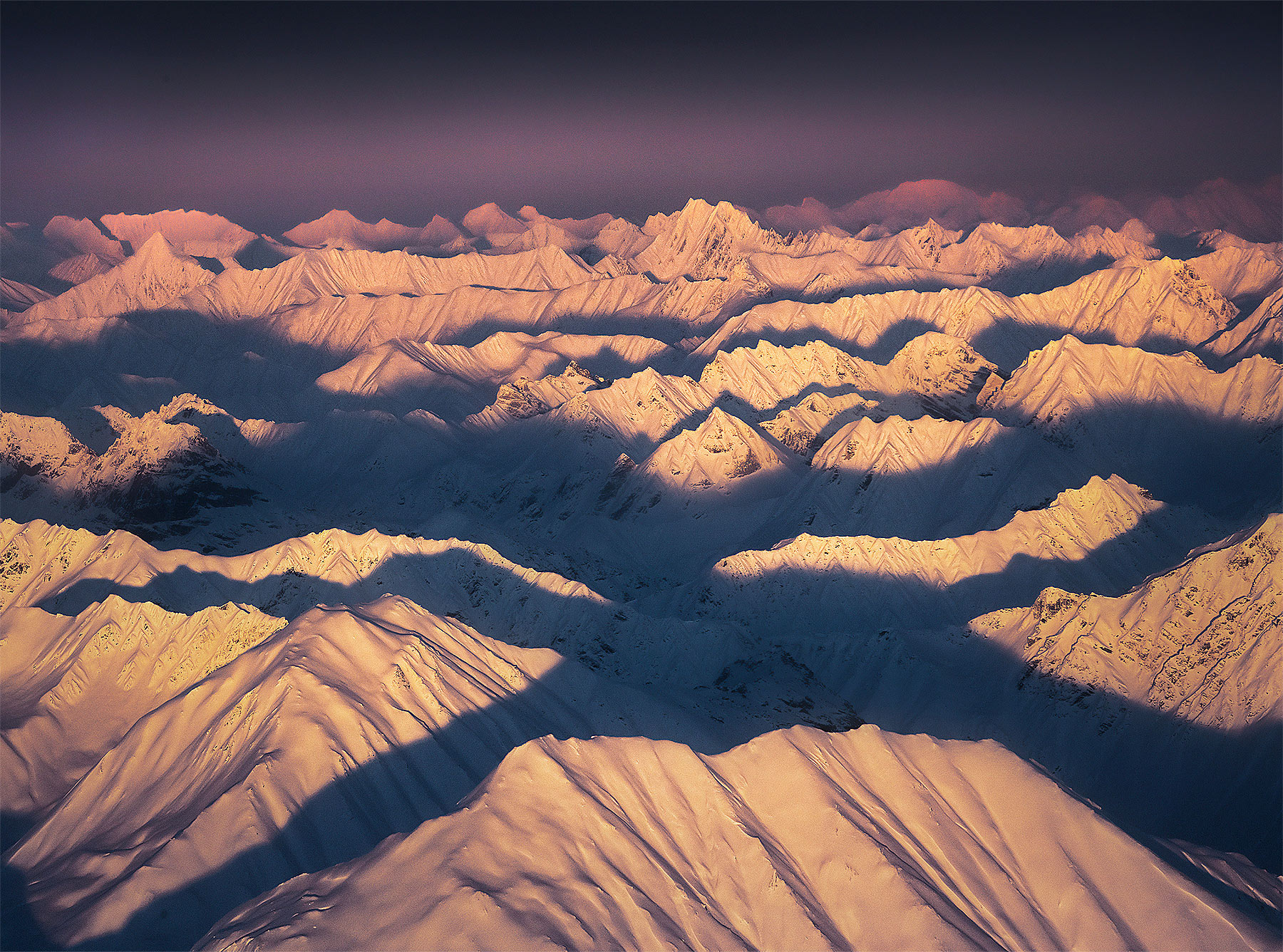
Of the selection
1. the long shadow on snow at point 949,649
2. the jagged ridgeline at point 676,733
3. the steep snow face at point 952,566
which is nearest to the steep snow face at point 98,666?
the jagged ridgeline at point 676,733

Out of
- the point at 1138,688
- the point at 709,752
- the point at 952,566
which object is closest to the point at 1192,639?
the point at 1138,688

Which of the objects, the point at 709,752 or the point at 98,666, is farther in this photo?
the point at 98,666

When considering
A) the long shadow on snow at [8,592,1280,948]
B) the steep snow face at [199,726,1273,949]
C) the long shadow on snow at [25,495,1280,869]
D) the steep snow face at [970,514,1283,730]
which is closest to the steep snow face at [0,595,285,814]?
the long shadow on snow at [25,495,1280,869]

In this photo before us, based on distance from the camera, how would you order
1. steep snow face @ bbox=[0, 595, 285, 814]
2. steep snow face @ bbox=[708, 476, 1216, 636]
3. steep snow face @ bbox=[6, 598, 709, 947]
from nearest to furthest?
1. steep snow face @ bbox=[6, 598, 709, 947]
2. steep snow face @ bbox=[0, 595, 285, 814]
3. steep snow face @ bbox=[708, 476, 1216, 636]

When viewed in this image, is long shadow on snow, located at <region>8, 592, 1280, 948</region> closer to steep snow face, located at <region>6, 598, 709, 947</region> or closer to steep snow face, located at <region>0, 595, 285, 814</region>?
steep snow face, located at <region>6, 598, 709, 947</region>

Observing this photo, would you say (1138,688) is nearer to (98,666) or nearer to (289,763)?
(289,763)

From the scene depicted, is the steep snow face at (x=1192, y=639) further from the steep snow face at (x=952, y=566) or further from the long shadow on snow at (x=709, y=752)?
the steep snow face at (x=952, y=566)

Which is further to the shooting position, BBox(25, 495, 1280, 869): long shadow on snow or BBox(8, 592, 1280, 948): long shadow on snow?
BBox(25, 495, 1280, 869): long shadow on snow

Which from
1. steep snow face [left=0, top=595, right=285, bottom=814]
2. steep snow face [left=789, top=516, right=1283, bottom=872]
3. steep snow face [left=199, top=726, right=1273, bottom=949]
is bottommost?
steep snow face [left=0, top=595, right=285, bottom=814]

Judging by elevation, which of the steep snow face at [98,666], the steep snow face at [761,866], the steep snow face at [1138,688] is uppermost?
the steep snow face at [1138,688]

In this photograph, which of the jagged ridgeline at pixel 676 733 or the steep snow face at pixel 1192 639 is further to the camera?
the steep snow face at pixel 1192 639
